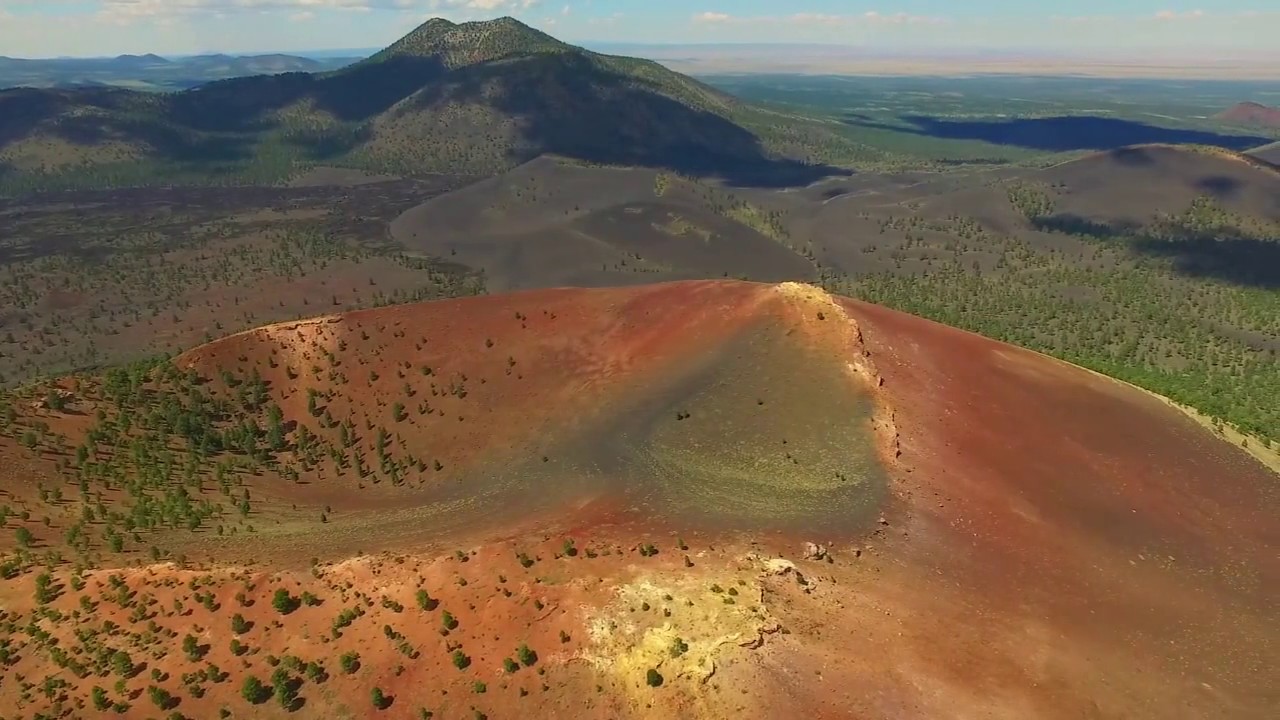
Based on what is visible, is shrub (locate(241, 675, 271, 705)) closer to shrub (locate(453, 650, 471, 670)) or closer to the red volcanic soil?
the red volcanic soil

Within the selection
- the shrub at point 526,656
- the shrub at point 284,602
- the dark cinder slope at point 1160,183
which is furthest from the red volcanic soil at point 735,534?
the dark cinder slope at point 1160,183

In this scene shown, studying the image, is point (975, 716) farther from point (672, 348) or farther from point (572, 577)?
point (672, 348)

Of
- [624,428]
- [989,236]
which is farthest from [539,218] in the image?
[624,428]

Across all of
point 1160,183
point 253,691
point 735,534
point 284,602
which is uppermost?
point 1160,183

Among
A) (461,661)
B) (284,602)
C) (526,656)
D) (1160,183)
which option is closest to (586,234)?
(284,602)

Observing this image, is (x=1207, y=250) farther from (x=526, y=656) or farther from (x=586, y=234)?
(x=526, y=656)

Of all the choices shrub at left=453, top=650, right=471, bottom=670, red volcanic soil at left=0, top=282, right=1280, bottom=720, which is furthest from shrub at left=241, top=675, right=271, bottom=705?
shrub at left=453, top=650, right=471, bottom=670
